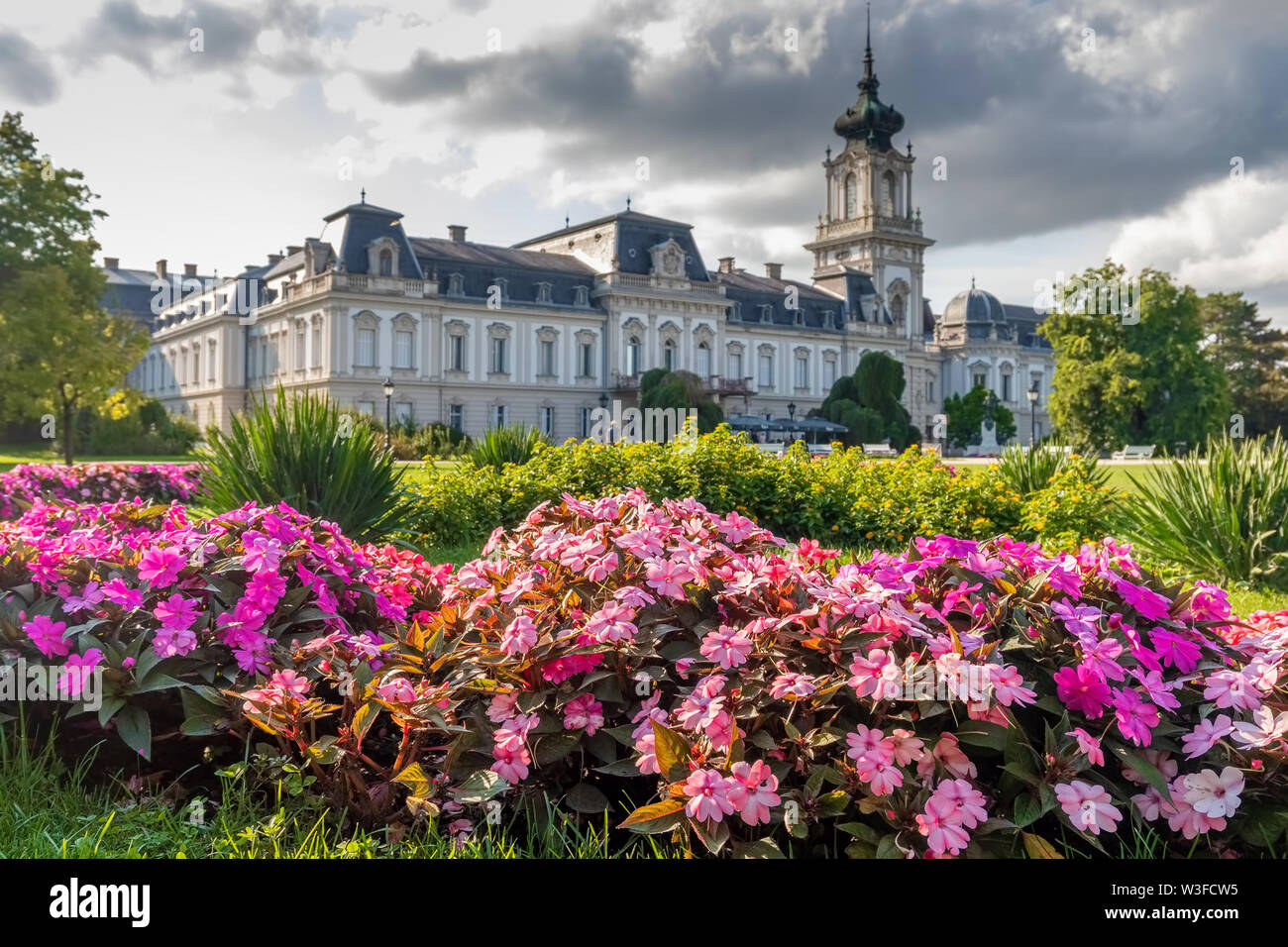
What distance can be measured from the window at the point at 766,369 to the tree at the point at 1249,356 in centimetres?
2361

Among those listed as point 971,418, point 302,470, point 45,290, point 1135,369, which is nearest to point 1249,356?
point 971,418

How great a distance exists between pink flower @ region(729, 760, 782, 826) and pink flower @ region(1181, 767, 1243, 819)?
2.98 ft

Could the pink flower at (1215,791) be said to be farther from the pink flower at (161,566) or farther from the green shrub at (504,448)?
the green shrub at (504,448)

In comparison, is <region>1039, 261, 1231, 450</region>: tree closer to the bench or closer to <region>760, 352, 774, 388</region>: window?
the bench

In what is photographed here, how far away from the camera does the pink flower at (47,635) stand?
3020 millimetres

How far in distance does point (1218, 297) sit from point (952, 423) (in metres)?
17.0

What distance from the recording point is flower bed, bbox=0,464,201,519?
9.88 meters

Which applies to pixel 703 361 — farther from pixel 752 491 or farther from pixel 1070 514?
pixel 1070 514

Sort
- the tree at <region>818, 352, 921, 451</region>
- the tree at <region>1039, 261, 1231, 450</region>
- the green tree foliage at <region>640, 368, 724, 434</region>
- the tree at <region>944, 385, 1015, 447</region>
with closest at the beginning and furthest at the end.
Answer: the green tree foliage at <region>640, 368, 724, 434</region> < the tree at <region>1039, 261, 1231, 450</region> < the tree at <region>818, 352, 921, 451</region> < the tree at <region>944, 385, 1015, 447</region>

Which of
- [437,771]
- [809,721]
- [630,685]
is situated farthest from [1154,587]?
[437,771]

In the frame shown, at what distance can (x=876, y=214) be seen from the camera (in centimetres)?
7375

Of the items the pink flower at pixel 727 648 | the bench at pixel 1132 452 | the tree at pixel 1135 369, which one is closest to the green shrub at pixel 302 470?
the pink flower at pixel 727 648

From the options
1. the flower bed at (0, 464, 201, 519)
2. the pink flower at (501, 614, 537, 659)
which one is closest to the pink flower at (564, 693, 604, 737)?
the pink flower at (501, 614, 537, 659)

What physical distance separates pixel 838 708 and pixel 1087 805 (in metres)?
0.53
